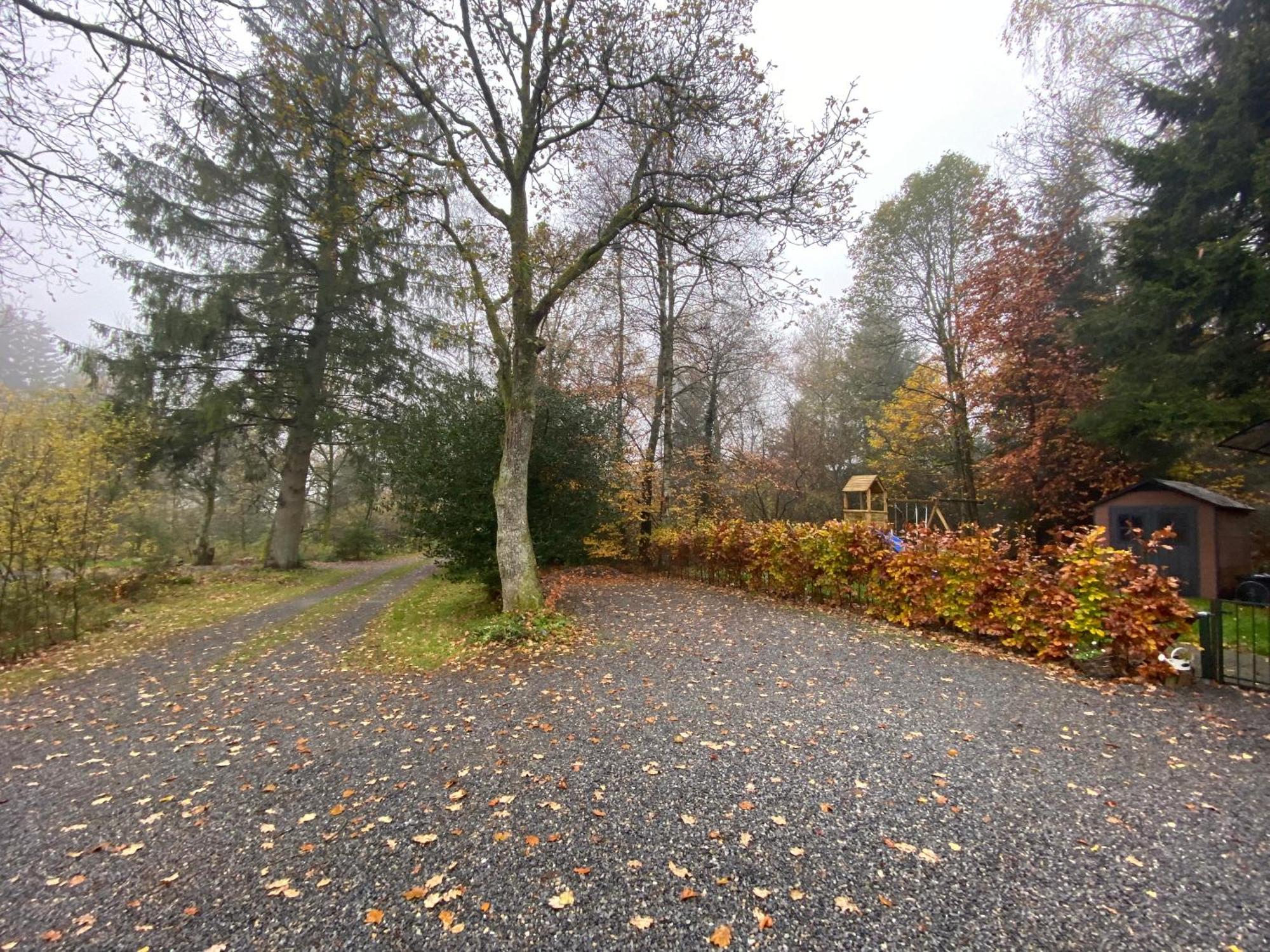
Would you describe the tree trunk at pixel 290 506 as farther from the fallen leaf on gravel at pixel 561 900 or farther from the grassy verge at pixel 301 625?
the fallen leaf on gravel at pixel 561 900

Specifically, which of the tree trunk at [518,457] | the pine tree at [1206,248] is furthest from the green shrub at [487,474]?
the pine tree at [1206,248]

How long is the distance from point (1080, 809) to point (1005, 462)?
13.0 meters

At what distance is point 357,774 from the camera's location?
11.5ft

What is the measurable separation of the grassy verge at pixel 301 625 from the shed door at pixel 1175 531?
13.9 m

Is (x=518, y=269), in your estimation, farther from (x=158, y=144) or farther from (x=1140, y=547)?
(x=1140, y=547)

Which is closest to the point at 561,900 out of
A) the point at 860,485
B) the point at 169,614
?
the point at 169,614

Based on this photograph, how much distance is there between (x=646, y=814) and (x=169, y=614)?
10634 millimetres

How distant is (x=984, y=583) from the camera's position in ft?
20.9

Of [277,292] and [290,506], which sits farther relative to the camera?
[290,506]

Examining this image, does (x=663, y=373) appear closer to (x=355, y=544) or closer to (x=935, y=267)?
(x=935, y=267)

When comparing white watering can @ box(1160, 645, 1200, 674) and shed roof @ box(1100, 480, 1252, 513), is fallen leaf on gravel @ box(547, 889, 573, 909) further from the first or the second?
shed roof @ box(1100, 480, 1252, 513)

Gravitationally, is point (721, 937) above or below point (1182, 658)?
below

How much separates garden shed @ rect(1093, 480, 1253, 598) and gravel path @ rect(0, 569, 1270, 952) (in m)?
6.73

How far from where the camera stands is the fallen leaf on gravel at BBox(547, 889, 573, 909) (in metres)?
2.28
